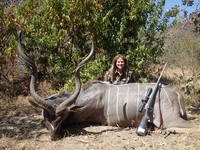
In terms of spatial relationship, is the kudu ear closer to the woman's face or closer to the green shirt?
the green shirt

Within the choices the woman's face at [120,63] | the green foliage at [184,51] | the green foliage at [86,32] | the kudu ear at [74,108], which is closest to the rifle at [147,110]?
the kudu ear at [74,108]

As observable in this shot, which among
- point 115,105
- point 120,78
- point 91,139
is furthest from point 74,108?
point 120,78

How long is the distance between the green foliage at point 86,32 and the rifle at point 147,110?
6.80ft

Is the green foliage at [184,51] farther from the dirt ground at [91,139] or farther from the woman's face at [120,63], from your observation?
the dirt ground at [91,139]

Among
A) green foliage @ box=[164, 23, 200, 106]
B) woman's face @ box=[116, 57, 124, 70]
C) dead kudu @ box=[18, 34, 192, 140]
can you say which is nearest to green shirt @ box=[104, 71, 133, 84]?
woman's face @ box=[116, 57, 124, 70]

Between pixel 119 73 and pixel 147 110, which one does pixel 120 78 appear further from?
pixel 147 110

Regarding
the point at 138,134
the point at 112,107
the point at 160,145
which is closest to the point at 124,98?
the point at 112,107

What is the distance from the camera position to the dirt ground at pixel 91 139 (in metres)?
3.40

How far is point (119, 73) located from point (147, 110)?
1.31 meters

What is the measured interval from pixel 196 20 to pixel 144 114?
2550 millimetres

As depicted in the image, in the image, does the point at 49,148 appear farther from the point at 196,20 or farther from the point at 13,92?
the point at 196,20

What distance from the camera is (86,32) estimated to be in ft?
21.0

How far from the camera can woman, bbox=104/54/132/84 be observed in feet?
16.2

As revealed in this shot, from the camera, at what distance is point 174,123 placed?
385cm
